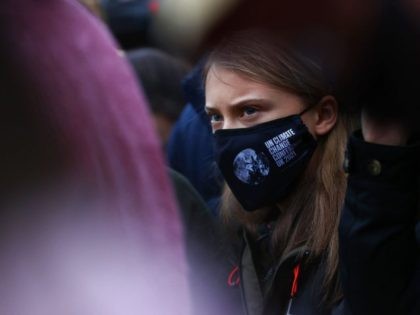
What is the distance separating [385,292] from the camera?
153 centimetres

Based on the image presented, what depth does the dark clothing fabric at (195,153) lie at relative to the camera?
294 cm

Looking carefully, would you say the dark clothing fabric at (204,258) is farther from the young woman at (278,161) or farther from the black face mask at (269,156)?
the black face mask at (269,156)

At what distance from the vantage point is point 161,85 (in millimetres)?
3434

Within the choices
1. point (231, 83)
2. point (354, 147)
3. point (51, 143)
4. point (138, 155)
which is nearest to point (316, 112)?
point (231, 83)

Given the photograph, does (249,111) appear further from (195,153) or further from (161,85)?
(161,85)

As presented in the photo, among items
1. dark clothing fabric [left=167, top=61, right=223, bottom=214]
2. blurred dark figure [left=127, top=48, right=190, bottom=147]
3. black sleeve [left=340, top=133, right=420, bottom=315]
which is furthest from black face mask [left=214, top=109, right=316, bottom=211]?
blurred dark figure [left=127, top=48, right=190, bottom=147]

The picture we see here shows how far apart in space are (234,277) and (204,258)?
0.18 metres

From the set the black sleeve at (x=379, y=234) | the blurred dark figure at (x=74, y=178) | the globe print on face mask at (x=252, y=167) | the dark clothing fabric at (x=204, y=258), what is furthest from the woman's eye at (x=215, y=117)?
the blurred dark figure at (x=74, y=178)

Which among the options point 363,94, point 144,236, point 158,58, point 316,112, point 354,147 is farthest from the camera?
point 158,58

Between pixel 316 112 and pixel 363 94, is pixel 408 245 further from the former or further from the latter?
pixel 363 94

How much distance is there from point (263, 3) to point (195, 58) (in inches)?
4.4

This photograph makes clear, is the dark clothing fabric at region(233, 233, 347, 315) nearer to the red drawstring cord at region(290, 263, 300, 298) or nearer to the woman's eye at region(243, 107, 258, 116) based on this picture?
the red drawstring cord at region(290, 263, 300, 298)

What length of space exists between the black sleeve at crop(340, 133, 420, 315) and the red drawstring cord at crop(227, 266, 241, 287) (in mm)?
574

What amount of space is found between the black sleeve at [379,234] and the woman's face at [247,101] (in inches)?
20.6
